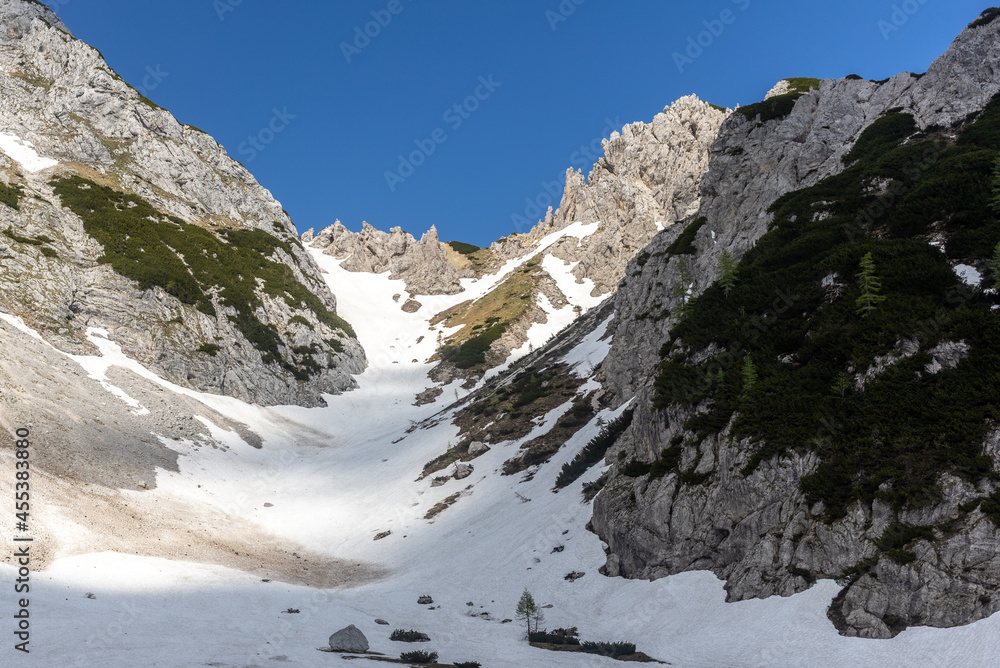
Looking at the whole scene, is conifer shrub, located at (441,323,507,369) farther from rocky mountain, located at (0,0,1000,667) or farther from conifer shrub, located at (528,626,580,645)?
conifer shrub, located at (528,626,580,645)

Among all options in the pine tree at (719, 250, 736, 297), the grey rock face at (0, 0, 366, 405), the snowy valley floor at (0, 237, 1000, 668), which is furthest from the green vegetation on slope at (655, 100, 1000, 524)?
the grey rock face at (0, 0, 366, 405)

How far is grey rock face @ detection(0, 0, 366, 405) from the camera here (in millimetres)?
67438

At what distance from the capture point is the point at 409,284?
176 m

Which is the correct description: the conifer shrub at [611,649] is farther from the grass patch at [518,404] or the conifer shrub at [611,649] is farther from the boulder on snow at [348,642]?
the grass patch at [518,404]

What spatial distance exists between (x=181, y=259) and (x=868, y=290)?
9336 centimetres

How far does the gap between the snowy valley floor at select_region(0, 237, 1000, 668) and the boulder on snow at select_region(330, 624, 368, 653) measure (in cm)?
100

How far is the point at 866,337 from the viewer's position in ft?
69.8

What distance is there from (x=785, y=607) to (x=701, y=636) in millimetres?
2952

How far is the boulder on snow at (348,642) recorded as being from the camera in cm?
1859

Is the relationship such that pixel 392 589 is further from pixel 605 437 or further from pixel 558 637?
pixel 605 437

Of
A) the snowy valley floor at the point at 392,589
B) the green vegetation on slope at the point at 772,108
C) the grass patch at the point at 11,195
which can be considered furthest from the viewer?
the grass patch at the point at 11,195

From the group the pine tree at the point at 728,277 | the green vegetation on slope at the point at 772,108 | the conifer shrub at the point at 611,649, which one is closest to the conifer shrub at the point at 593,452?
the pine tree at the point at 728,277

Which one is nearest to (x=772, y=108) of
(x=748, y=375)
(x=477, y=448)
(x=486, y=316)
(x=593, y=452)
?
(x=593, y=452)

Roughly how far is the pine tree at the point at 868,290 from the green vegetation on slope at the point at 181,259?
268 ft
